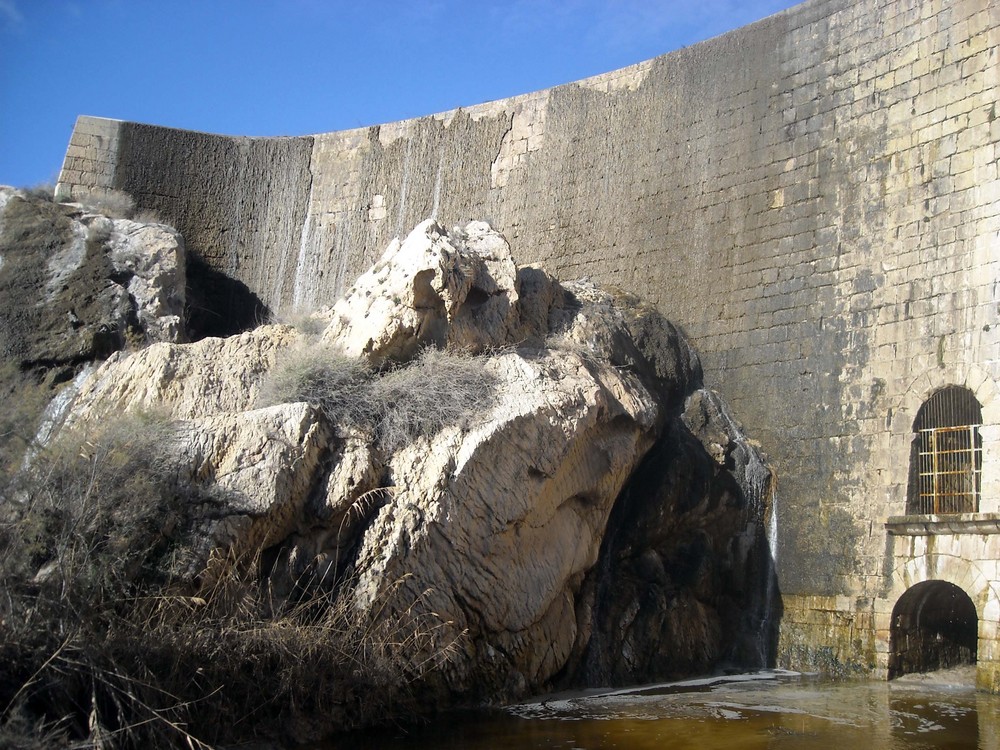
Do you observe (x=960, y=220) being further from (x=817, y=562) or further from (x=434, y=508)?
(x=434, y=508)

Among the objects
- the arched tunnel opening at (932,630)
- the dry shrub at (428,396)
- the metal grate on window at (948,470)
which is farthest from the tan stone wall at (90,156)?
the arched tunnel opening at (932,630)

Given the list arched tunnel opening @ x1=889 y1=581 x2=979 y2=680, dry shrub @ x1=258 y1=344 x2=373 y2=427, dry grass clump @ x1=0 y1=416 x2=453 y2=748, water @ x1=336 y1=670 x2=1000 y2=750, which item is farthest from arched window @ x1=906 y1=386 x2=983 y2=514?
dry shrub @ x1=258 y1=344 x2=373 y2=427

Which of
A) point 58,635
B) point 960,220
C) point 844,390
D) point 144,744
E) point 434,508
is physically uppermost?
point 960,220

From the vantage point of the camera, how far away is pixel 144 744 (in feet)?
19.4

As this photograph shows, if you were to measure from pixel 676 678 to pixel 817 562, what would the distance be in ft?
6.77

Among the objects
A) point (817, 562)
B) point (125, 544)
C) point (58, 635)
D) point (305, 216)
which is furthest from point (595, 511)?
point (305, 216)

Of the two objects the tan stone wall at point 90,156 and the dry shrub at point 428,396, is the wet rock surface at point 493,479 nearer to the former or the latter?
the dry shrub at point 428,396

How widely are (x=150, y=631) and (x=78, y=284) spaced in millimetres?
7481

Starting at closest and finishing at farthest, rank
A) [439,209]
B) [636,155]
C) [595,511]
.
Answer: [595,511], [636,155], [439,209]

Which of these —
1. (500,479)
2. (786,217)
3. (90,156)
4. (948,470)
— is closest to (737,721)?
(500,479)

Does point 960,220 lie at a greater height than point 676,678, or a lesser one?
greater

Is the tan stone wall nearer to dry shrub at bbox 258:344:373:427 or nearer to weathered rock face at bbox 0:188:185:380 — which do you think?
weathered rock face at bbox 0:188:185:380

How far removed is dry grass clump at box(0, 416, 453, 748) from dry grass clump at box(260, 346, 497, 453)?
126 centimetres

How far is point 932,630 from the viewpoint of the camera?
10.7m
